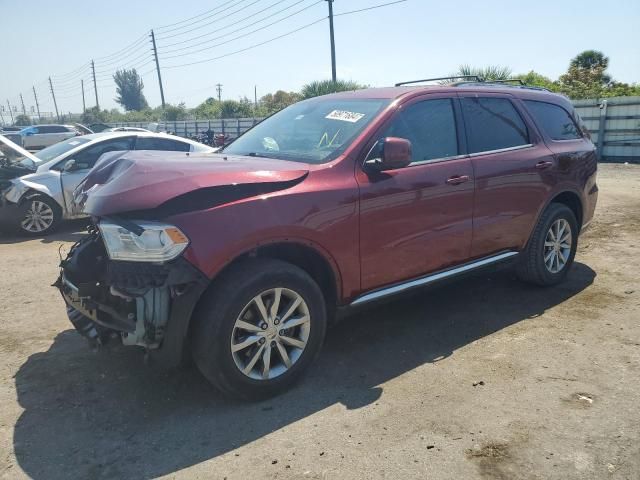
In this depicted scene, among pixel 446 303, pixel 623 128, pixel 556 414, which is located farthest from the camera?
pixel 623 128

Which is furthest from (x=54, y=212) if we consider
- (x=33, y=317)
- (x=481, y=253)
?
(x=481, y=253)

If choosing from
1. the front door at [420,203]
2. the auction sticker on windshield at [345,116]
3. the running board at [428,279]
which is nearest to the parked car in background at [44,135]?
the auction sticker on windshield at [345,116]

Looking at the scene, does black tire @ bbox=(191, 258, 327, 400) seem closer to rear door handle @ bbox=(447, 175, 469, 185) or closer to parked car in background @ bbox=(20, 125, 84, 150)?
rear door handle @ bbox=(447, 175, 469, 185)

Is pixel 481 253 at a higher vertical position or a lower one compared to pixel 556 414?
higher

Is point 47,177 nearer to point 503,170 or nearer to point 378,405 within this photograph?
point 503,170

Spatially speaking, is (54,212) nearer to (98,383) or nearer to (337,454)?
(98,383)

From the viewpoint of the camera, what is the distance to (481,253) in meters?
4.38

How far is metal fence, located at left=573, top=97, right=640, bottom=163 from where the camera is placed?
15.3 meters

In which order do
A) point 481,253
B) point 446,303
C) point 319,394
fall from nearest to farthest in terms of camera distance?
1. point 319,394
2. point 481,253
3. point 446,303

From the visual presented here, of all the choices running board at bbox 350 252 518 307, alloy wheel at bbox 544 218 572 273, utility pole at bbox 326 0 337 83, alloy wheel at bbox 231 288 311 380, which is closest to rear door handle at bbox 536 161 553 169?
alloy wheel at bbox 544 218 572 273

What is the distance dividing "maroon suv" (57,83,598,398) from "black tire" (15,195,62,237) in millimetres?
4663

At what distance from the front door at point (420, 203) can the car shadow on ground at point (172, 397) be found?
0.57 meters

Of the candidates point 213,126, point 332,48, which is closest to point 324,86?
point 332,48

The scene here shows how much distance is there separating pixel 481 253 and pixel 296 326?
190 cm
